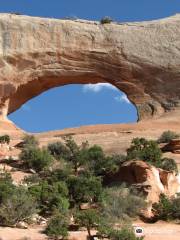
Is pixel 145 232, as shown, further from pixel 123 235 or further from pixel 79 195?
pixel 79 195

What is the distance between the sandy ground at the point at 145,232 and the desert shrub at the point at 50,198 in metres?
1.33

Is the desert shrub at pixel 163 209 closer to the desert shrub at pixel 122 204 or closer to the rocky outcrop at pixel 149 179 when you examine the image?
the rocky outcrop at pixel 149 179

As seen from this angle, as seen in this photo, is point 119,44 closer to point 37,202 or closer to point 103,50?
point 103,50

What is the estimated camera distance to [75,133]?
32375mm

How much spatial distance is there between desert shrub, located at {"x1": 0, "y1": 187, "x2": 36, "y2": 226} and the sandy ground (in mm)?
450

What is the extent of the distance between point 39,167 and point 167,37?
1883cm

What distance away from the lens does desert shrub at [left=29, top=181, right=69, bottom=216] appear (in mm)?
15680

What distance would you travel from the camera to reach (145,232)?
14.9m

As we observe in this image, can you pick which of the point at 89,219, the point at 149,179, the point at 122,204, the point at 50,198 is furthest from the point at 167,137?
the point at 89,219

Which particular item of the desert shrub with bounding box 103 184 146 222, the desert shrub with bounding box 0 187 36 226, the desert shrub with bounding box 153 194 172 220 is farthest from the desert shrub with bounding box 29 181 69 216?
the desert shrub with bounding box 153 194 172 220

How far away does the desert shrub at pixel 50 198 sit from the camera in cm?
1568

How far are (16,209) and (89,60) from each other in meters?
23.2

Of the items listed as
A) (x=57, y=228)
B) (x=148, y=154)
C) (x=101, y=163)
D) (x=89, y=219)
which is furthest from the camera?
(x=148, y=154)

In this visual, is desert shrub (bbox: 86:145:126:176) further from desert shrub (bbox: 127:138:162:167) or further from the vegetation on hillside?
desert shrub (bbox: 127:138:162:167)
